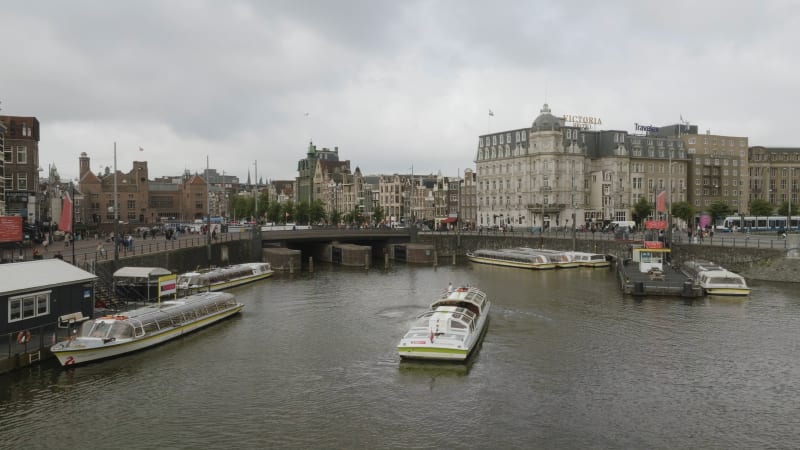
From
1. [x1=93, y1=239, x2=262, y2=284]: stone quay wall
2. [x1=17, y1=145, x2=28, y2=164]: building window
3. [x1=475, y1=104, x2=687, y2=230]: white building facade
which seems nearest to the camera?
[x1=93, y1=239, x2=262, y2=284]: stone quay wall

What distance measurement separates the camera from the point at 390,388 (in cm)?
3058

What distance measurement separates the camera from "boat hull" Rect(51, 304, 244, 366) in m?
32.8

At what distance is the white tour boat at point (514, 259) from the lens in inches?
3351

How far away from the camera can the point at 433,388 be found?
30625mm

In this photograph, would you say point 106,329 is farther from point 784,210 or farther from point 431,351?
point 784,210

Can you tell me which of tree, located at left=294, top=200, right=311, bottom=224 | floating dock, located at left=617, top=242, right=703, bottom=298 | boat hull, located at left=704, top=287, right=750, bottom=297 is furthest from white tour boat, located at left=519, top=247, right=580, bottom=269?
tree, located at left=294, top=200, right=311, bottom=224

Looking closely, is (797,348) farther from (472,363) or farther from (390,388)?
(390,388)

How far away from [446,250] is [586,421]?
84779mm

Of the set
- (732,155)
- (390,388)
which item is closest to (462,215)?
(732,155)

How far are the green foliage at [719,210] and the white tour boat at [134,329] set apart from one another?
118551mm

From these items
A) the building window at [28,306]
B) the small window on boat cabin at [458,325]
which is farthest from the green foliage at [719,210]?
the building window at [28,306]

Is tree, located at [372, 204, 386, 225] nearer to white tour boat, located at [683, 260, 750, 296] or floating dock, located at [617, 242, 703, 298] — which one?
floating dock, located at [617, 242, 703, 298]

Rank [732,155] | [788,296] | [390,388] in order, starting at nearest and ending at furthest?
1. [390,388]
2. [788,296]
3. [732,155]

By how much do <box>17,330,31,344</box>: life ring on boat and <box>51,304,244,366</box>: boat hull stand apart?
5.35 feet
